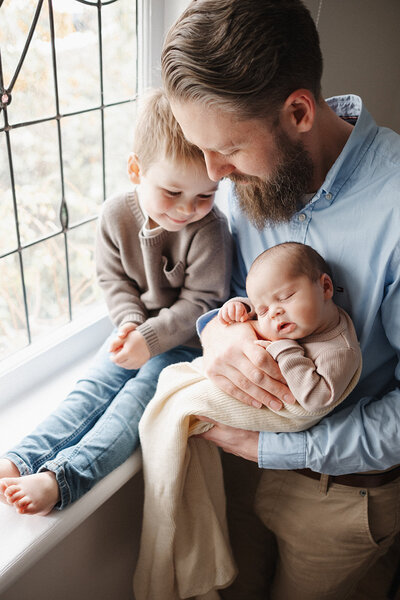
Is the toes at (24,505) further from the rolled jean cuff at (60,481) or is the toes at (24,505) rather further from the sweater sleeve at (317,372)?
the sweater sleeve at (317,372)

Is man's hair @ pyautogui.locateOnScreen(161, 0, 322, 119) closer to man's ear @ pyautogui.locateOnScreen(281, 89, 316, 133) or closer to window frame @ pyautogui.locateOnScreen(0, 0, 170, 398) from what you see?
man's ear @ pyautogui.locateOnScreen(281, 89, 316, 133)

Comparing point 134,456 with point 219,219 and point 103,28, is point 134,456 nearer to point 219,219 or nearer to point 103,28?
point 219,219

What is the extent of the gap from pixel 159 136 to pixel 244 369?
Answer: 21.4 inches

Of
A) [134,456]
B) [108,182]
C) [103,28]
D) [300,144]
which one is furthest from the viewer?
[108,182]

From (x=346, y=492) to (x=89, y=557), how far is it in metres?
0.68

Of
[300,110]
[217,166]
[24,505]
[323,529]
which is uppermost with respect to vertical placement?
[300,110]

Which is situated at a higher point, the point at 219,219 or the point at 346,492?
the point at 219,219

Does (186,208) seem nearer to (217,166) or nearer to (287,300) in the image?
(217,166)

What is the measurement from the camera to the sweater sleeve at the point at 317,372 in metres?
1.09

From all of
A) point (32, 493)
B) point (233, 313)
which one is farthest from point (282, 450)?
point (32, 493)

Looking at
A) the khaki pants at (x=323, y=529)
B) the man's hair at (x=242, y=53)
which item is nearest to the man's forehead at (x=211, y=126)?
the man's hair at (x=242, y=53)

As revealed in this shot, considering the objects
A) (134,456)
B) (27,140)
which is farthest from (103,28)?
(134,456)

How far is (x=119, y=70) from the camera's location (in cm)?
159

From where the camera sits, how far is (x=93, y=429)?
4.35 ft
